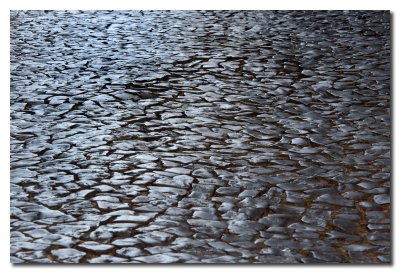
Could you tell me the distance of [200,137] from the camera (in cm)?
509

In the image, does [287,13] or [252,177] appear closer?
[252,177]

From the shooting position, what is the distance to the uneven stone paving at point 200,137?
3.70 m

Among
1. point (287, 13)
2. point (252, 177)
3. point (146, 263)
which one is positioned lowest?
point (146, 263)

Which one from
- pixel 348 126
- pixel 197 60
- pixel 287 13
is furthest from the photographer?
pixel 287 13

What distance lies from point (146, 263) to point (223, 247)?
0.34m

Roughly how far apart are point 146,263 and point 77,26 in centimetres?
430

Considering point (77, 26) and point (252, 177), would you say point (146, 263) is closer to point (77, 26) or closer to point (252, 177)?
point (252, 177)

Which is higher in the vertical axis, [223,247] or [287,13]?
[287,13]

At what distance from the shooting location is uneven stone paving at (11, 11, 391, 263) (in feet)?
12.1

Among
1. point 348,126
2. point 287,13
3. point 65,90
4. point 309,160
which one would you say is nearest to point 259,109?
point 348,126

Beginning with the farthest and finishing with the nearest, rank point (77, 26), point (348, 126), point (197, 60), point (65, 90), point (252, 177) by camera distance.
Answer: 1. point (77, 26)
2. point (197, 60)
3. point (65, 90)
4. point (348, 126)
5. point (252, 177)

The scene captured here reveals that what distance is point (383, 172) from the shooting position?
4512mm

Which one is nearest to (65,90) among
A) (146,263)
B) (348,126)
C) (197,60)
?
(197,60)

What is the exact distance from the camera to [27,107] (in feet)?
18.2
